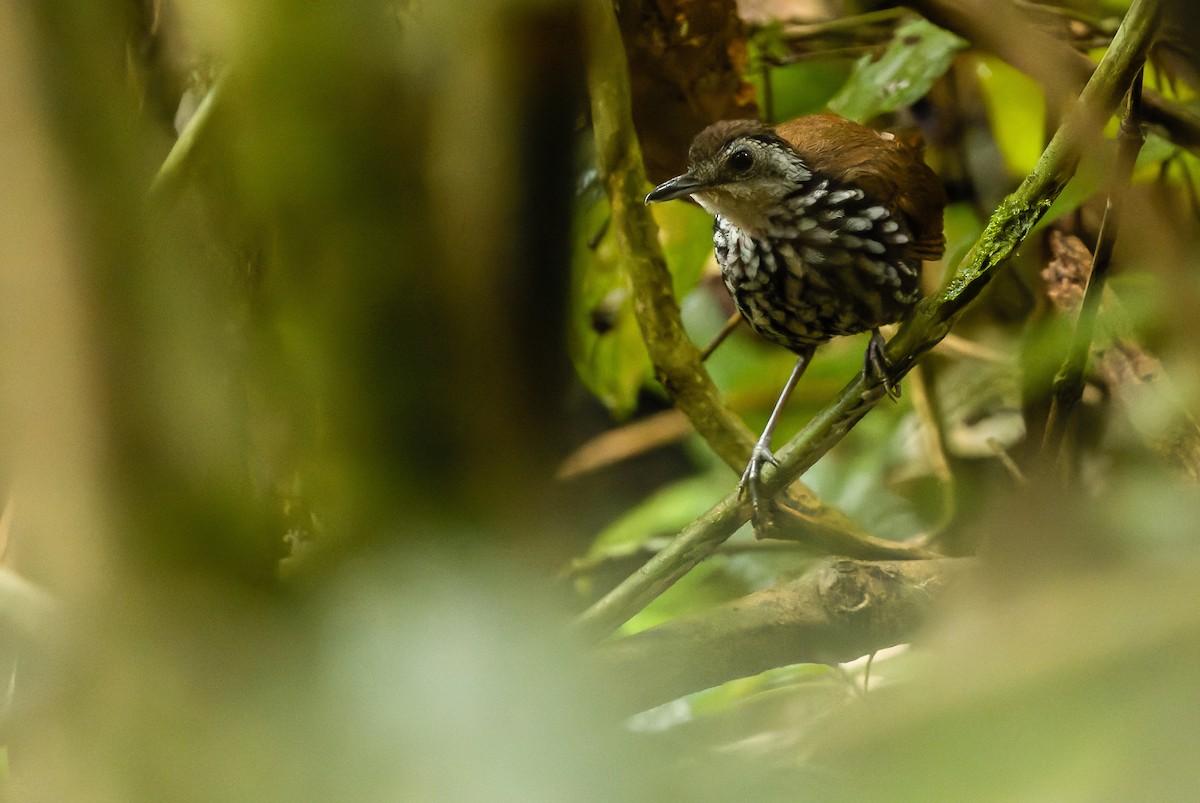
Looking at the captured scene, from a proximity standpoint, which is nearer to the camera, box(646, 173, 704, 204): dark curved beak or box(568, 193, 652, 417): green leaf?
box(646, 173, 704, 204): dark curved beak

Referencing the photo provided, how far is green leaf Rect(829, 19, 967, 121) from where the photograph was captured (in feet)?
4.07

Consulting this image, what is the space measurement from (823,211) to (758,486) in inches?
10.8

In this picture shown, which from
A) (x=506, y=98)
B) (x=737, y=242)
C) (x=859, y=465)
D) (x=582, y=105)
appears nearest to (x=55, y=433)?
(x=506, y=98)

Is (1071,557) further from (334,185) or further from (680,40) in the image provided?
(680,40)

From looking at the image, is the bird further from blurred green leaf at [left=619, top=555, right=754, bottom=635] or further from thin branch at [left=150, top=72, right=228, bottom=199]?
thin branch at [left=150, top=72, right=228, bottom=199]

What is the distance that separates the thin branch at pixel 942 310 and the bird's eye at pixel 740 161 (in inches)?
8.6

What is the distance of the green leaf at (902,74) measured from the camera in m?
1.24

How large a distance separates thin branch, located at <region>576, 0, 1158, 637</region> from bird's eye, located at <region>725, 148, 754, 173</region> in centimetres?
22

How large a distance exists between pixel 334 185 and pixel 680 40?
793mm

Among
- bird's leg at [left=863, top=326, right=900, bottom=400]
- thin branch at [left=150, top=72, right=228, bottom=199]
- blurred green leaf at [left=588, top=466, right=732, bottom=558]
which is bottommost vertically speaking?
blurred green leaf at [left=588, top=466, right=732, bottom=558]

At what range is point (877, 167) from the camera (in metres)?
1.00

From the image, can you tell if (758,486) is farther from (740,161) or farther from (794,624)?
(740,161)

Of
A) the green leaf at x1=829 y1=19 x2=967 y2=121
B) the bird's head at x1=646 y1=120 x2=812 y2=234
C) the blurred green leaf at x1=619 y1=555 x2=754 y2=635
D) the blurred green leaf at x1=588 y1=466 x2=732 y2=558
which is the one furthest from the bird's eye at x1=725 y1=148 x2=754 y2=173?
the blurred green leaf at x1=588 y1=466 x2=732 y2=558

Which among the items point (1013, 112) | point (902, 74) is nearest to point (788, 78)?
point (902, 74)
